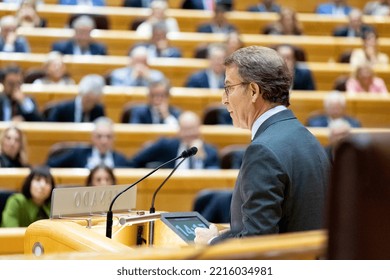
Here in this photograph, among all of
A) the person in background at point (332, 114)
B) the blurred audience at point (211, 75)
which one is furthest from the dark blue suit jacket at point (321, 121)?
the blurred audience at point (211, 75)

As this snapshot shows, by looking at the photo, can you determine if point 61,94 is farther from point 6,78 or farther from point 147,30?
point 147,30

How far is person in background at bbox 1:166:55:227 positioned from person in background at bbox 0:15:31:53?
1951 millimetres

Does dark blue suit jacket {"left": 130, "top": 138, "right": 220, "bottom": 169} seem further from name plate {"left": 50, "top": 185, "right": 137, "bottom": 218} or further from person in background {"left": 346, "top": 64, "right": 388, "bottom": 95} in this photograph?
name plate {"left": 50, "top": 185, "right": 137, "bottom": 218}

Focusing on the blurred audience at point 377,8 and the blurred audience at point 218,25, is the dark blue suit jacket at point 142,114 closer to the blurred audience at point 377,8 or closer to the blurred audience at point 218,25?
the blurred audience at point 218,25

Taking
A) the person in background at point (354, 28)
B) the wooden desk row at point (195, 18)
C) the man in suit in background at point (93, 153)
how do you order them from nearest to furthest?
the man in suit in background at point (93, 153) < the wooden desk row at point (195, 18) < the person in background at point (354, 28)

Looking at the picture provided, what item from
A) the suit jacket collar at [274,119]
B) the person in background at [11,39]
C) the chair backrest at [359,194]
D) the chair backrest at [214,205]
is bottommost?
the chair backrest at [214,205]

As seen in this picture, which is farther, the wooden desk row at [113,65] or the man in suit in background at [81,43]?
the man in suit in background at [81,43]

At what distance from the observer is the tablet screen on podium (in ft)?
4.93

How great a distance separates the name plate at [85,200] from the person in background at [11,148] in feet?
7.19

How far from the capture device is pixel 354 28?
19.7 feet

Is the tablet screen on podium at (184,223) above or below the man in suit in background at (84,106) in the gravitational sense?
above

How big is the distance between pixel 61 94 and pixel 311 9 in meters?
2.84

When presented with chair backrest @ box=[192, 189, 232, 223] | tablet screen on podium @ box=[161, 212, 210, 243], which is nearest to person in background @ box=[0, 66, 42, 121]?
→ chair backrest @ box=[192, 189, 232, 223]

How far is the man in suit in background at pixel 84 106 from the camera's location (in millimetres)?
4352
